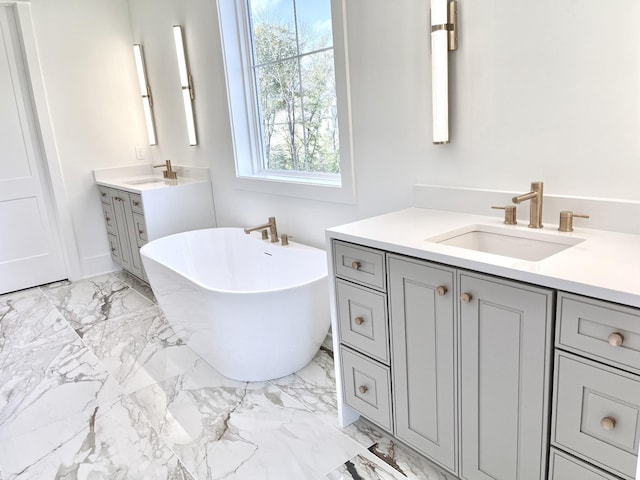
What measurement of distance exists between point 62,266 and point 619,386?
4.25 metres

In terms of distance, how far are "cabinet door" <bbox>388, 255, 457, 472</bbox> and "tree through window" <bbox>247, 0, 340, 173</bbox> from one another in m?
1.37

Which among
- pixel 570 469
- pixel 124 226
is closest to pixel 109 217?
pixel 124 226

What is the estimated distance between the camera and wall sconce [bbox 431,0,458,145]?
1803 millimetres

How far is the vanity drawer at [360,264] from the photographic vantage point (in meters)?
1.63

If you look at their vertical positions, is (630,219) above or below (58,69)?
below

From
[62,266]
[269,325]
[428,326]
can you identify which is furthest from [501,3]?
[62,266]

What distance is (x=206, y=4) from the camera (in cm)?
318

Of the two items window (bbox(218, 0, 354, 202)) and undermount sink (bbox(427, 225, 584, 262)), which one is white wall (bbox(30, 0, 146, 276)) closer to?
window (bbox(218, 0, 354, 202))

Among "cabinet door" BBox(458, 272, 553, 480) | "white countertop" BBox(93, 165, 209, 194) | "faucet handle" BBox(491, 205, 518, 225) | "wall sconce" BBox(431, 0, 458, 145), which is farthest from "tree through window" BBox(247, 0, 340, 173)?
"cabinet door" BBox(458, 272, 553, 480)

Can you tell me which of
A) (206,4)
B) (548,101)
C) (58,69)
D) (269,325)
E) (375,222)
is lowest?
(269,325)

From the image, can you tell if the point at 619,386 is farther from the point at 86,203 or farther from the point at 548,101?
the point at 86,203

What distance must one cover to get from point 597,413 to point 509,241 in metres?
0.69

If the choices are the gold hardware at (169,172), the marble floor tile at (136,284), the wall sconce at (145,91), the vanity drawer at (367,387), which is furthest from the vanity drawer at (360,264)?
the wall sconce at (145,91)

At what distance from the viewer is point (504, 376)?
4.37ft
